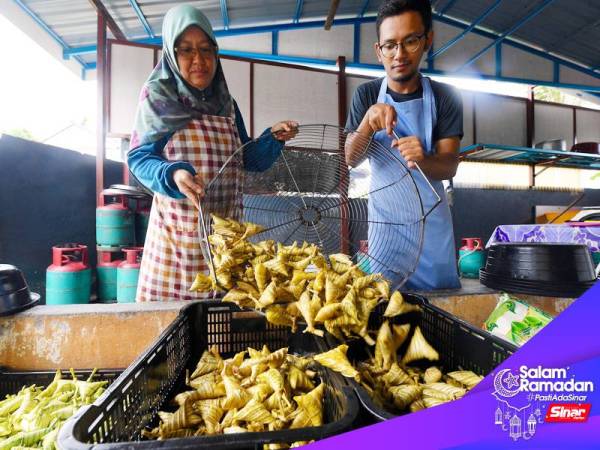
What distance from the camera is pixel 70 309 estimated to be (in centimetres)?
110

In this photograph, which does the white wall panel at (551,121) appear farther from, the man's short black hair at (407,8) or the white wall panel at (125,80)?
the white wall panel at (125,80)

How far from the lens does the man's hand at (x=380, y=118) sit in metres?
1.03

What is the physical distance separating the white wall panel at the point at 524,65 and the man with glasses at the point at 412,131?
6436 mm

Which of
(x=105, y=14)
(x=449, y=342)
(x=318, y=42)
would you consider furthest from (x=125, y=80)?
(x=449, y=342)

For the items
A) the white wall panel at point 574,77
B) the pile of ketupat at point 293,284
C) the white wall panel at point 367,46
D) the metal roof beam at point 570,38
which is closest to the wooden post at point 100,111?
the pile of ketupat at point 293,284

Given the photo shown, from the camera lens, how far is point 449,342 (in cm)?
84

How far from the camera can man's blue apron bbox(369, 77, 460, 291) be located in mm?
1343

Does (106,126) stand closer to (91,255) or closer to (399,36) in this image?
(91,255)

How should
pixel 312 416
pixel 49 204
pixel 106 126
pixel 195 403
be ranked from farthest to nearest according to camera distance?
pixel 106 126, pixel 49 204, pixel 195 403, pixel 312 416

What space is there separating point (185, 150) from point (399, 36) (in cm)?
92

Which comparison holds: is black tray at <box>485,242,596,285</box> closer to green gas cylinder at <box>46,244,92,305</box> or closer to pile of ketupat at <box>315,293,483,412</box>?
pile of ketupat at <box>315,293,483,412</box>

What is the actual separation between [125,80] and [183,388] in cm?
398

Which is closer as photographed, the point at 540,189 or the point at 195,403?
the point at 195,403

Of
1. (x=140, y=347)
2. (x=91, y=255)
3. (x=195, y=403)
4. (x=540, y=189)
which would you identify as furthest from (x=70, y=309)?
(x=540, y=189)
